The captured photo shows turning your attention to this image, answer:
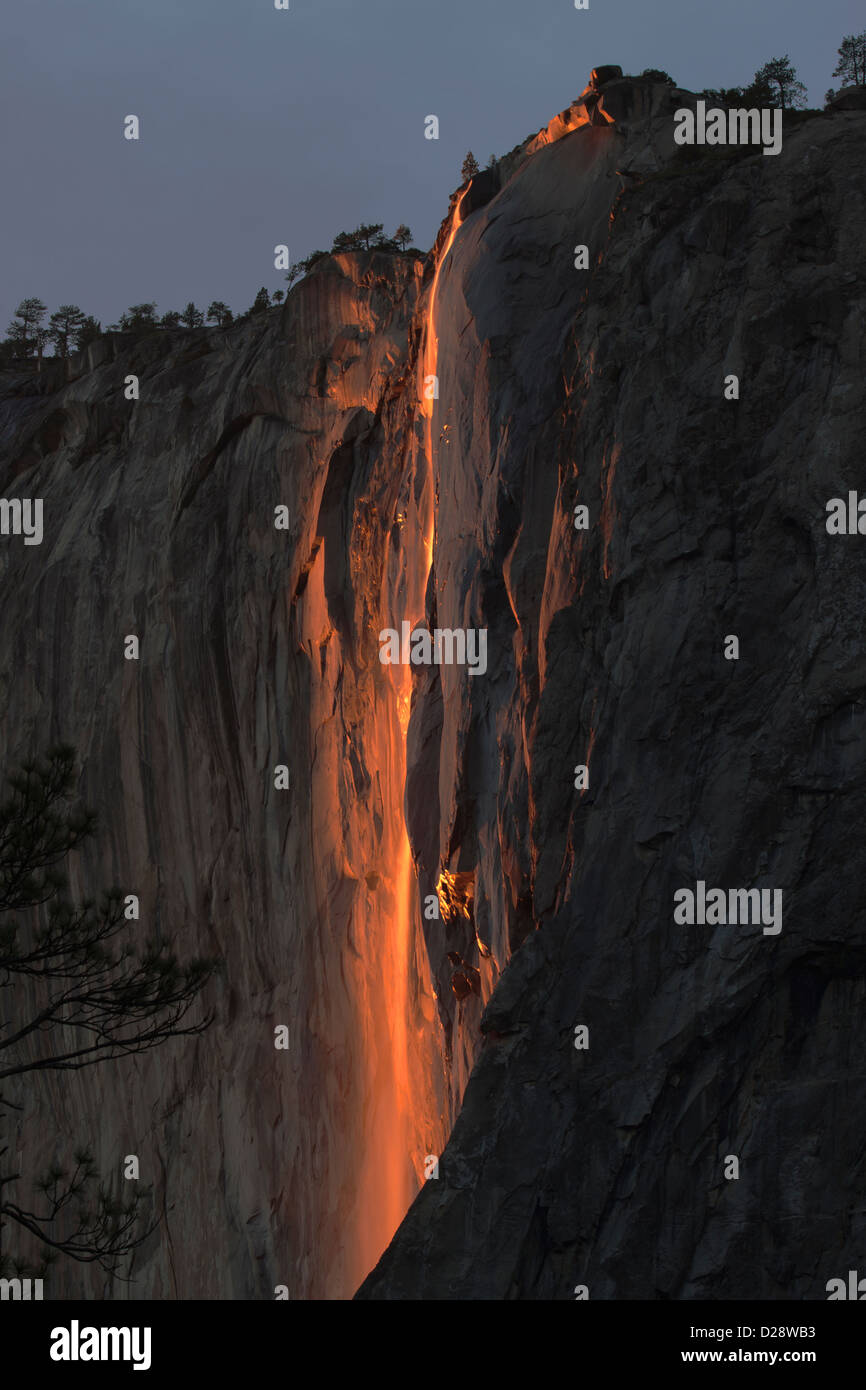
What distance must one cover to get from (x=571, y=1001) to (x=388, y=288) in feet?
63.3

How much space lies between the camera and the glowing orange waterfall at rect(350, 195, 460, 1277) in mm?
25781

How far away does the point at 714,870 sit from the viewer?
54.5ft

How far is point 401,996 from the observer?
28234 mm

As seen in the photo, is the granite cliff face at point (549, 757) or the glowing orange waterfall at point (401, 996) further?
the glowing orange waterfall at point (401, 996)

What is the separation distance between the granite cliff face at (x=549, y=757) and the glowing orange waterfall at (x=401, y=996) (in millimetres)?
137

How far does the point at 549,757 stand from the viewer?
18.5 meters

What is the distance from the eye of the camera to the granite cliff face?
16.1 meters

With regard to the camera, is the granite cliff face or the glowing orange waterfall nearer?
the granite cliff face

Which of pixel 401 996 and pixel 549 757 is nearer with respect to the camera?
pixel 549 757

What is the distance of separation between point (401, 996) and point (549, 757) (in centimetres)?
1094

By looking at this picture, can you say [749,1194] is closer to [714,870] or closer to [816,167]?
[714,870]

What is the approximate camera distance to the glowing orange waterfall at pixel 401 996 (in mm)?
25781

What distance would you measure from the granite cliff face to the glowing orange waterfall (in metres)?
0.14

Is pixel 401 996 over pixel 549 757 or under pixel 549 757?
under
